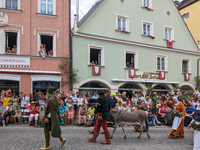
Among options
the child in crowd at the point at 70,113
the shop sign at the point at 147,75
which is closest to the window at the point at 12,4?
the child in crowd at the point at 70,113

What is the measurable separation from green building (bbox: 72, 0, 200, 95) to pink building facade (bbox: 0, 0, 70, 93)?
1.34m

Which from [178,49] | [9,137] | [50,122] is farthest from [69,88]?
[178,49]

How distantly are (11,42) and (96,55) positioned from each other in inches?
269

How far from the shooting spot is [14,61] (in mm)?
16328

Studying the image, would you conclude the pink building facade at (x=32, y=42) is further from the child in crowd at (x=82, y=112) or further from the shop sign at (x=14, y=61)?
the child in crowd at (x=82, y=112)

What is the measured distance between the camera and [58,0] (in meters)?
18.1

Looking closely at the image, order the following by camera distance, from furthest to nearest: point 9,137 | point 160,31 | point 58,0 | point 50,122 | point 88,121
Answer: point 160,31
point 58,0
point 88,121
point 9,137
point 50,122

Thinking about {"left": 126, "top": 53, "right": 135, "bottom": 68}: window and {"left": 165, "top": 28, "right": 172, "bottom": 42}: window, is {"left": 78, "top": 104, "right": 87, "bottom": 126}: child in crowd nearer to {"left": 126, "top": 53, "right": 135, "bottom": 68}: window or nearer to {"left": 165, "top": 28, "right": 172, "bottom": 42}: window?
{"left": 126, "top": 53, "right": 135, "bottom": 68}: window

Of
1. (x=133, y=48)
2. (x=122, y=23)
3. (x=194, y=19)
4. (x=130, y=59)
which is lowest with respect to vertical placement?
(x=130, y=59)

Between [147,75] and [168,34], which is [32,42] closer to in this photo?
[147,75]

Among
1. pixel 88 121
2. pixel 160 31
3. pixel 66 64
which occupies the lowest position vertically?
pixel 88 121

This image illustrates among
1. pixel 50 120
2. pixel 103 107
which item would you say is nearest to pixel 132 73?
pixel 103 107

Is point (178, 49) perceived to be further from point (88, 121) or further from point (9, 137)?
point (9, 137)

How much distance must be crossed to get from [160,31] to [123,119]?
15871mm
